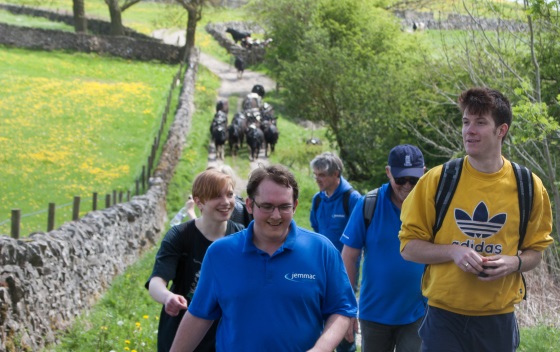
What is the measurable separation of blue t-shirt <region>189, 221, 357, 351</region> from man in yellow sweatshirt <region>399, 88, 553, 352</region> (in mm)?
609

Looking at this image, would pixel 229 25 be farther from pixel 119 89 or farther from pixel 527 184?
pixel 527 184

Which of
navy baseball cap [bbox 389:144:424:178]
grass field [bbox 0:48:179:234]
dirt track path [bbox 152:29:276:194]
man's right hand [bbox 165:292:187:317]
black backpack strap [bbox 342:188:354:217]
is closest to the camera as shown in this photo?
man's right hand [bbox 165:292:187:317]

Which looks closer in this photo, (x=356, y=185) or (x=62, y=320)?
(x=62, y=320)

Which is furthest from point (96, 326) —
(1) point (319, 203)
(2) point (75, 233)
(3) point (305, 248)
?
(3) point (305, 248)

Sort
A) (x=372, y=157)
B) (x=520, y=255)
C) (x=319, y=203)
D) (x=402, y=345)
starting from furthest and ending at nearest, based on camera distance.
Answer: (x=372, y=157)
(x=319, y=203)
(x=402, y=345)
(x=520, y=255)

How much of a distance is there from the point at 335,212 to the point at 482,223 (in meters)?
3.56

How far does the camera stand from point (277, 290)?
4.28 metres

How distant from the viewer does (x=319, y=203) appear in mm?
8617

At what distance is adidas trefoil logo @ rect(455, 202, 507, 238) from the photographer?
4.75 meters

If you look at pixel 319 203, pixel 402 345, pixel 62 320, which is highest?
pixel 319 203

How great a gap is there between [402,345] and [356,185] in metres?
21.8

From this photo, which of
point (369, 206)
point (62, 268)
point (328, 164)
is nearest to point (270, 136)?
point (62, 268)

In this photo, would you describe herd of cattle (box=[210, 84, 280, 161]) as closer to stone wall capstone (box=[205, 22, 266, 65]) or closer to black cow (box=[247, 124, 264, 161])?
black cow (box=[247, 124, 264, 161])

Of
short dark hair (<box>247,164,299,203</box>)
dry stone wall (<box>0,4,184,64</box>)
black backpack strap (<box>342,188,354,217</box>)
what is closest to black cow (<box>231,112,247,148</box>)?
dry stone wall (<box>0,4,184,64</box>)
